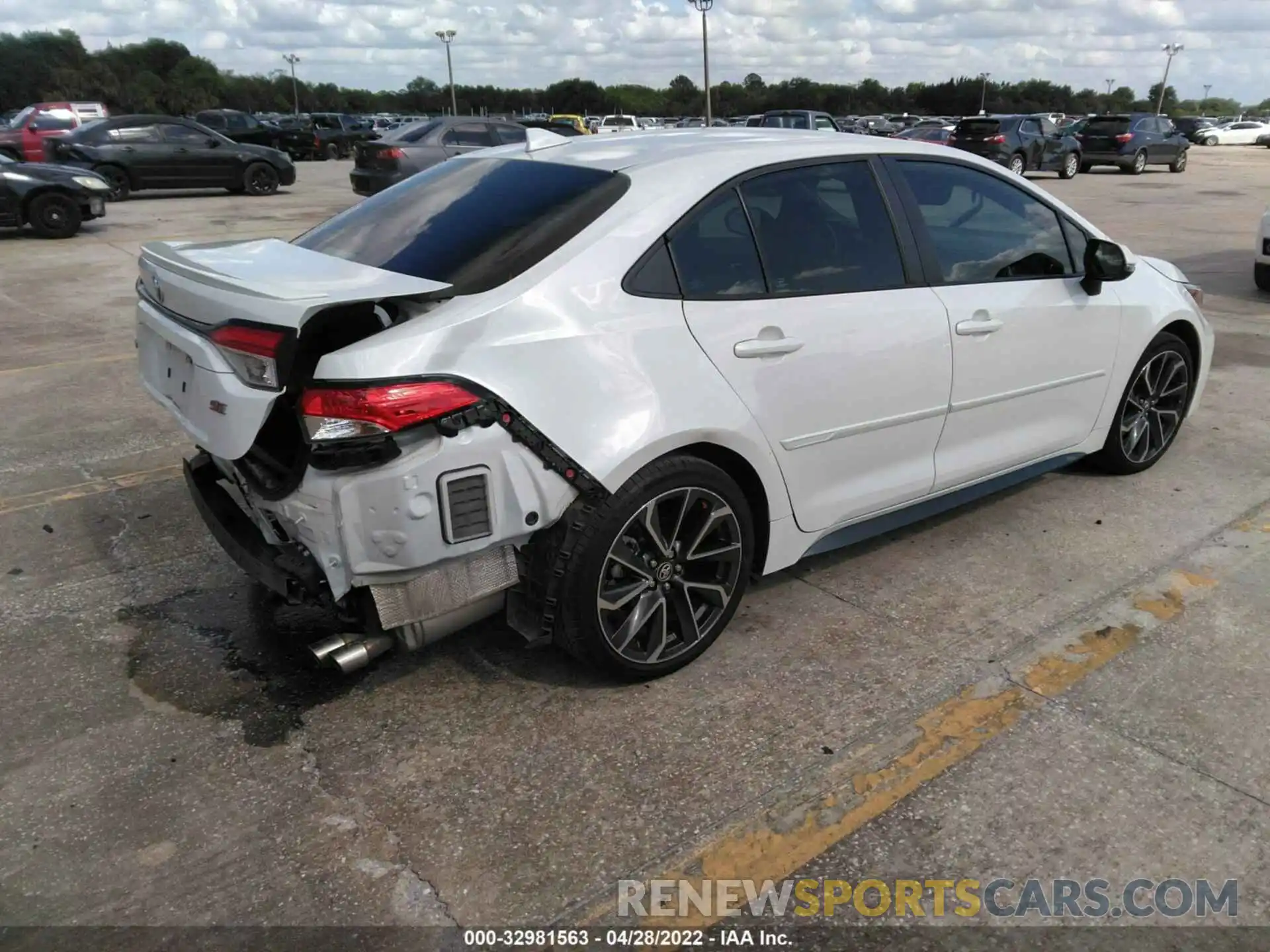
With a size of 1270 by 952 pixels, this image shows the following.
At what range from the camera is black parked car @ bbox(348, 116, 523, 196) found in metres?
16.7

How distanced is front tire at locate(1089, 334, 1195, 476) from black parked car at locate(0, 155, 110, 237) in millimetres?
13854

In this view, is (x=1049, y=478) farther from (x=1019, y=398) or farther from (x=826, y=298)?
(x=826, y=298)

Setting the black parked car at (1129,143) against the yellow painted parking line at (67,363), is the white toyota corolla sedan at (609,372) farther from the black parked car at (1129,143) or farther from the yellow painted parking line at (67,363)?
the black parked car at (1129,143)

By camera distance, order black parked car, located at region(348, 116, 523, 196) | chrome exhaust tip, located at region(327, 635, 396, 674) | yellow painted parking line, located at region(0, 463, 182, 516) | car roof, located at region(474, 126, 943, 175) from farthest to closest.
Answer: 1. black parked car, located at region(348, 116, 523, 196)
2. yellow painted parking line, located at region(0, 463, 182, 516)
3. car roof, located at region(474, 126, 943, 175)
4. chrome exhaust tip, located at region(327, 635, 396, 674)

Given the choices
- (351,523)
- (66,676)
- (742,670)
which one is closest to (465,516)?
(351,523)

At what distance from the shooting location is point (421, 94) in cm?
10450

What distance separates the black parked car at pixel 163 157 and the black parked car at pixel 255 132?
5360 mm

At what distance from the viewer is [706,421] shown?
301 centimetres

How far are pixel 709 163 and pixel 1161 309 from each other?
106 inches

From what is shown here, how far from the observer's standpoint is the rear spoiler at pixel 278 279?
8.32ft

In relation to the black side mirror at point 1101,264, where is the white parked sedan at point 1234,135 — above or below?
below

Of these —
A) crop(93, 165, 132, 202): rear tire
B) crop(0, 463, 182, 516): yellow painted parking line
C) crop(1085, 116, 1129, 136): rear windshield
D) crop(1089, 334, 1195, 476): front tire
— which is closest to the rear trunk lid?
crop(0, 463, 182, 516): yellow painted parking line

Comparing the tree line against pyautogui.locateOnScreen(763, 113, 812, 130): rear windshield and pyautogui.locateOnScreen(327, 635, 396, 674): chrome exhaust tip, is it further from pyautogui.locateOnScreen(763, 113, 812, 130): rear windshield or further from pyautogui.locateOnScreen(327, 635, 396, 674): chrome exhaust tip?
pyautogui.locateOnScreen(327, 635, 396, 674): chrome exhaust tip

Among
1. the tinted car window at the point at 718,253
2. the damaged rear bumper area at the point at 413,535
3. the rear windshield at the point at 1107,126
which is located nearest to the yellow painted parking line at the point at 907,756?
the damaged rear bumper area at the point at 413,535
